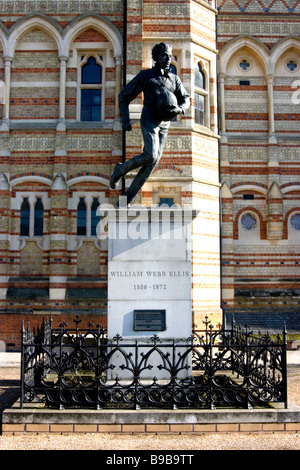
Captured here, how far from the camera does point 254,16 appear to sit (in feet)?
61.9

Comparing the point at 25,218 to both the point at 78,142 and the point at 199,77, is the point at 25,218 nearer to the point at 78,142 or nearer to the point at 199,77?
the point at 78,142

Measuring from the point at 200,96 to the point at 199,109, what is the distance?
1.48 feet

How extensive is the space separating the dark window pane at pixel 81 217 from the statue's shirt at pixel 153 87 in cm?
Answer: 908

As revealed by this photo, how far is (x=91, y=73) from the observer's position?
17.2m

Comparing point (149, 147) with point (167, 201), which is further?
point (167, 201)

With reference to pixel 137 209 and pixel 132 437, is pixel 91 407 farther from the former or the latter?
pixel 137 209

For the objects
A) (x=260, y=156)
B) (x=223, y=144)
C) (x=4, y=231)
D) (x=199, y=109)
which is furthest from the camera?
(x=260, y=156)

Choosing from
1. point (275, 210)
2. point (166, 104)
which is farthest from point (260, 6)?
point (166, 104)

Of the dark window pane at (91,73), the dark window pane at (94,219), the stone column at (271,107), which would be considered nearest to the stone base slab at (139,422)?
the dark window pane at (94,219)

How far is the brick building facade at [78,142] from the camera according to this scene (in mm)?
15734

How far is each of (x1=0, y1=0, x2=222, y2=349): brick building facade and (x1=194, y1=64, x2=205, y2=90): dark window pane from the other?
41mm

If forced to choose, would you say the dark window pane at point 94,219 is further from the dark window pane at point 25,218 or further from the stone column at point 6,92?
the stone column at point 6,92

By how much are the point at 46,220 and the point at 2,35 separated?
6401mm

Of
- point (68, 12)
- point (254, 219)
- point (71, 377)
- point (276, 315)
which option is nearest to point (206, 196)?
point (254, 219)
